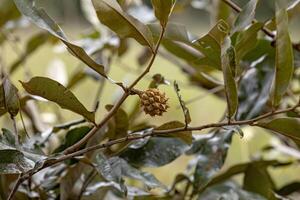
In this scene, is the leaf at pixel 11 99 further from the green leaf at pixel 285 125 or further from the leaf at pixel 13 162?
the green leaf at pixel 285 125

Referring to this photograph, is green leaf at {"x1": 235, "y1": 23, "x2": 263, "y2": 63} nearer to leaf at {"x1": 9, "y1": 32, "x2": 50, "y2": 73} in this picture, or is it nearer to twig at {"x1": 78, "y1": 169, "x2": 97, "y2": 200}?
twig at {"x1": 78, "y1": 169, "x2": 97, "y2": 200}

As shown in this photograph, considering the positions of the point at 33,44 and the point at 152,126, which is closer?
the point at 152,126

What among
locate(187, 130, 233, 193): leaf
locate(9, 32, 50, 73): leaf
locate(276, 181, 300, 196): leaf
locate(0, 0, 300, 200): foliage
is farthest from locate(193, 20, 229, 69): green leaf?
locate(9, 32, 50, 73): leaf

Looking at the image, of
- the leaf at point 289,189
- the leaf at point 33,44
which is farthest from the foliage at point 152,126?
the leaf at point 33,44

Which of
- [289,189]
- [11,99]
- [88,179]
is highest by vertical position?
[11,99]

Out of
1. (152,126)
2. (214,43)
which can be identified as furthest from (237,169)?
(214,43)

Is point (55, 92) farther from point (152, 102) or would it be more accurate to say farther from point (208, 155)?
point (208, 155)
